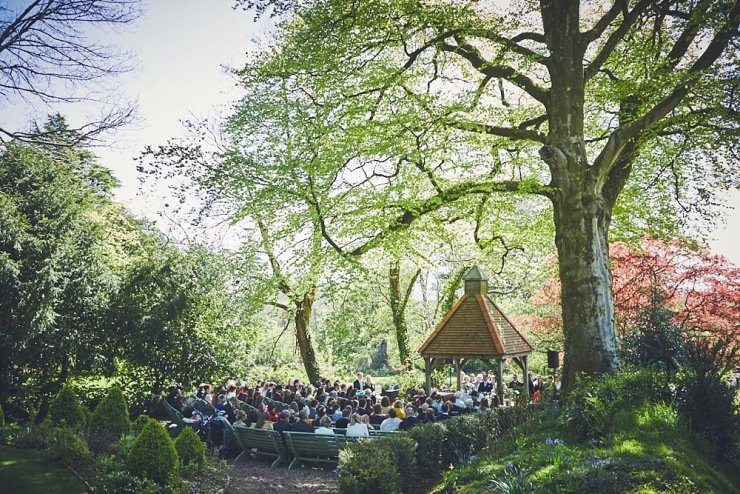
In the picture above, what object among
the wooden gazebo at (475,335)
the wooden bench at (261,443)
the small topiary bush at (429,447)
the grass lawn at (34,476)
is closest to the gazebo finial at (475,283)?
the wooden gazebo at (475,335)

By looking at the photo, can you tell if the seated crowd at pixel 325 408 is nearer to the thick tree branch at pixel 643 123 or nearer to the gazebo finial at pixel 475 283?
the gazebo finial at pixel 475 283

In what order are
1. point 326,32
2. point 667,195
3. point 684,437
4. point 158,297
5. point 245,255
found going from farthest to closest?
1. point 245,255
2. point 158,297
3. point 667,195
4. point 326,32
5. point 684,437

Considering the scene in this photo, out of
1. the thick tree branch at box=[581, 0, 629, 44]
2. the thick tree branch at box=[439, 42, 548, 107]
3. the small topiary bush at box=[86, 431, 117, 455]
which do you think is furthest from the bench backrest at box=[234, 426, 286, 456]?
the thick tree branch at box=[581, 0, 629, 44]

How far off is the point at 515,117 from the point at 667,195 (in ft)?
17.9

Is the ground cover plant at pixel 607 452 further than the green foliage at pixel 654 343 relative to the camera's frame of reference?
No

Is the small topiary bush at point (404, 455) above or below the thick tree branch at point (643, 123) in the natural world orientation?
below

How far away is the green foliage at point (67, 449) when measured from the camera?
28.4ft

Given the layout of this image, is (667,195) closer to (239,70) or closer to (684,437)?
(684,437)

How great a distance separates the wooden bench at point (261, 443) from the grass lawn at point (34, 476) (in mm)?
4205

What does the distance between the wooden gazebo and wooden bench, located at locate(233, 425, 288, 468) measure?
436cm

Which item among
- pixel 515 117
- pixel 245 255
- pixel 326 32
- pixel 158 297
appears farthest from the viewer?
pixel 245 255

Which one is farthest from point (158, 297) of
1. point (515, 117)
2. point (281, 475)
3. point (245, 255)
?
point (515, 117)

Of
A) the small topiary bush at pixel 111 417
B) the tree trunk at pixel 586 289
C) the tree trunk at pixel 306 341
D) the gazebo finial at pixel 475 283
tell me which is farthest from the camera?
the tree trunk at pixel 306 341

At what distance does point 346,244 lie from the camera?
16.3 m
